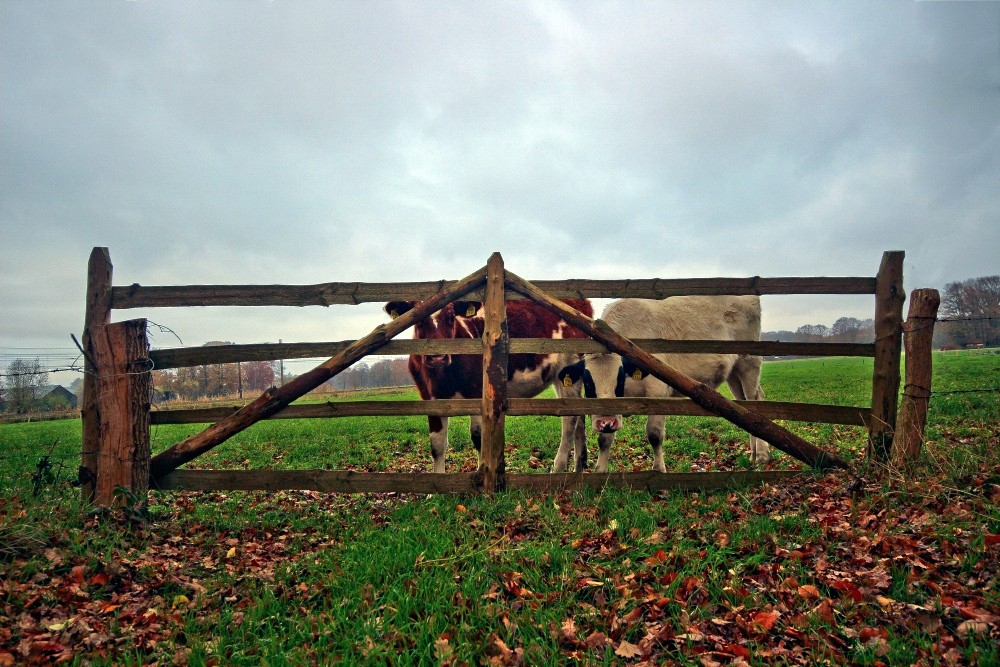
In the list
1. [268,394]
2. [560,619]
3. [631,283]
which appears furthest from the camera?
[631,283]

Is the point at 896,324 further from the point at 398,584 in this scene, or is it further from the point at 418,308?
the point at 398,584

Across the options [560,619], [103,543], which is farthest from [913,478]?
[103,543]

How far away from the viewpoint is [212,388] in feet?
146

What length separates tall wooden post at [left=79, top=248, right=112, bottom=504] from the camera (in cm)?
506

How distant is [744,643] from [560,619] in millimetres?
960

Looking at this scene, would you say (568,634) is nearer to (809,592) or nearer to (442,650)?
(442,650)

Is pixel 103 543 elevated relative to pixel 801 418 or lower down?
lower down

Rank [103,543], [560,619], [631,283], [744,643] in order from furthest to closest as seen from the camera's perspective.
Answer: [631,283]
[103,543]
[560,619]
[744,643]

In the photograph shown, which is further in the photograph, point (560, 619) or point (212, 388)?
point (212, 388)

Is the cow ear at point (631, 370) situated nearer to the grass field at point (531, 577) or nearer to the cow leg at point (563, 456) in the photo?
the cow leg at point (563, 456)

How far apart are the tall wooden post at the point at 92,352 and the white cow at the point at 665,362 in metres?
4.94

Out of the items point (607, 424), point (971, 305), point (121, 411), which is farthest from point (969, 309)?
point (121, 411)

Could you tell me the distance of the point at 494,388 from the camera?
507cm

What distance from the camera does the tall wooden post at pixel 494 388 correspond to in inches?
199
